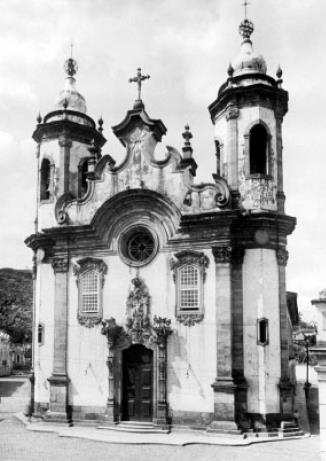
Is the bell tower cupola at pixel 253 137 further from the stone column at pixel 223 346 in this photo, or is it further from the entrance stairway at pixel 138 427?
the entrance stairway at pixel 138 427

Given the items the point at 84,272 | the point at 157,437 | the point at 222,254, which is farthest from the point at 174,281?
the point at 157,437

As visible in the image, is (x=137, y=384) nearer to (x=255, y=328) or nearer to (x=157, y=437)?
(x=157, y=437)

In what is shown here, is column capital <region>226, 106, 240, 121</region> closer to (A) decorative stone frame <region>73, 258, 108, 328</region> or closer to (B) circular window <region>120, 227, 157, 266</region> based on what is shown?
(B) circular window <region>120, 227, 157, 266</region>

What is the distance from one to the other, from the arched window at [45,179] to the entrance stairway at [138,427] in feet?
33.0

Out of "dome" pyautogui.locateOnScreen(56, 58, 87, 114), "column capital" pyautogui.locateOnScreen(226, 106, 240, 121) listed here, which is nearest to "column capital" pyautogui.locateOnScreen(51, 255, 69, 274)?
"dome" pyautogui.locateOnScreen(56, 58, 87, 114)

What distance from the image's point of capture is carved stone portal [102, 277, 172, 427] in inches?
811

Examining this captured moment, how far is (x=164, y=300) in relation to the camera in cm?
2117

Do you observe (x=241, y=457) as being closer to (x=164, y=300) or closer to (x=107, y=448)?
(x=107, y=448)

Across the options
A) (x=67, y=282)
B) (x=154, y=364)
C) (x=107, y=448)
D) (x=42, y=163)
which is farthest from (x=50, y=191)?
Answer: (x=107, y=448)

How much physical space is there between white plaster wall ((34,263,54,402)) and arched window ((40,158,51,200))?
10.6ft

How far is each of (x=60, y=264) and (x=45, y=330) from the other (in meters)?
2.77

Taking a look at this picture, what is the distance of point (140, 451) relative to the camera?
17453 mm

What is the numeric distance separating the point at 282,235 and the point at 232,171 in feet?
10.0

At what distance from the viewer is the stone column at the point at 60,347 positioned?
71.3ft
